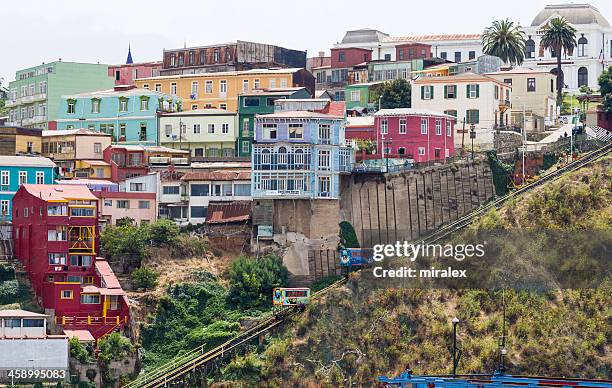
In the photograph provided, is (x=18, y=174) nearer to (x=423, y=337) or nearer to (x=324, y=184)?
(x=324, y=184)

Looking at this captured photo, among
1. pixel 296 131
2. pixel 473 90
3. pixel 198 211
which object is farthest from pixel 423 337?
pixel 473 90

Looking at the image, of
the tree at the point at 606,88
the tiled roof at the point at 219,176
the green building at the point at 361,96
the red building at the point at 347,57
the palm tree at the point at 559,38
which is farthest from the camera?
the red building at the point at 347,57

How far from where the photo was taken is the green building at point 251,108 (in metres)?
133

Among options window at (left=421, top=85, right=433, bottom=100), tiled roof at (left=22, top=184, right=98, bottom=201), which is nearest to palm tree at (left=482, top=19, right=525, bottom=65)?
window at (left=421, top=85, right=433, bottom=100)

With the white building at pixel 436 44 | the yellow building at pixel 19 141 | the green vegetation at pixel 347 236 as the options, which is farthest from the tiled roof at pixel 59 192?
the white building at pixel 436 44

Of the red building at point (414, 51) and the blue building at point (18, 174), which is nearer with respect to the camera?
the blue building at point (18, 174)

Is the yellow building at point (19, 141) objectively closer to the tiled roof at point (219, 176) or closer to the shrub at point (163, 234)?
the tiled roof at point (219, 176)

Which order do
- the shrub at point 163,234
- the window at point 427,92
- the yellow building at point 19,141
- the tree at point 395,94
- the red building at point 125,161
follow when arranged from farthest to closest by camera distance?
the tree at point 395,94 → the window at point 427,92 → the yellow building at point 19,141 → the red building at point 125,161 → the shrub at point 163,234

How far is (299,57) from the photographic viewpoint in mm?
154750

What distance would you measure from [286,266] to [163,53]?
133 feet

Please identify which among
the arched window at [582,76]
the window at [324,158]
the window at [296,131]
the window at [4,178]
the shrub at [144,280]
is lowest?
the shrub at [144,280]

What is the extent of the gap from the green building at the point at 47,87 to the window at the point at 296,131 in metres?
30.9

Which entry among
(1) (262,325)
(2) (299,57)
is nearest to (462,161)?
(1) (262,325)

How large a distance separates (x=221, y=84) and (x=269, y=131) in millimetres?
23853
